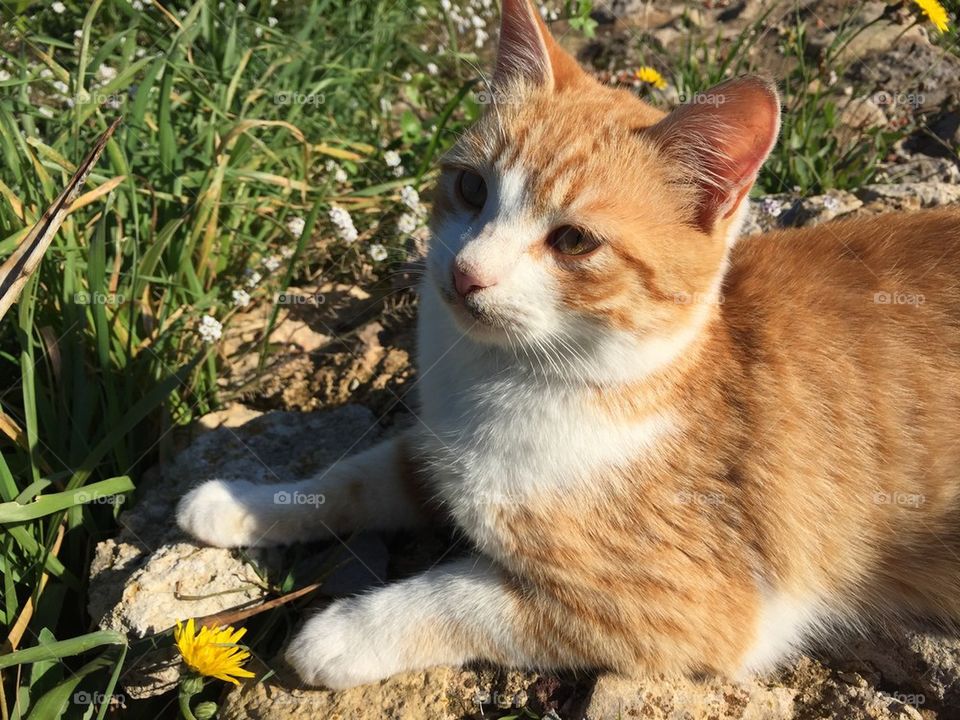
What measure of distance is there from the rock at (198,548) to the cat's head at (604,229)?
1.02 meters

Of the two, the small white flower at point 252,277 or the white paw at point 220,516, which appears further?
the small white flower at point 252,277

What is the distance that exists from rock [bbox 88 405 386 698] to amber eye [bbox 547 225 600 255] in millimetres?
1174

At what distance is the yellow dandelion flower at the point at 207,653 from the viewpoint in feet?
6.32

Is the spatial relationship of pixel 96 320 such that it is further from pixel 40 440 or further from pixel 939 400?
pixel 939 400

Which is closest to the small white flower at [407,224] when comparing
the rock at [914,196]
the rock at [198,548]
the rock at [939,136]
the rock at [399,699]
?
the rock at [198,548]

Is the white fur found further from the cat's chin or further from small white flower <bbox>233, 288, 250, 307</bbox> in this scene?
small white flower <bbox>233, 288, 250, 307</bbox>

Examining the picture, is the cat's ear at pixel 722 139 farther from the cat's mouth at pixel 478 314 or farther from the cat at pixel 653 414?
the cat's mouth at pixel 478 314

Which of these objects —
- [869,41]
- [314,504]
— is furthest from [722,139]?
[869,41]

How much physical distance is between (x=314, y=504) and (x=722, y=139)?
1607 mm

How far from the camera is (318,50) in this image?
4219 millimetres

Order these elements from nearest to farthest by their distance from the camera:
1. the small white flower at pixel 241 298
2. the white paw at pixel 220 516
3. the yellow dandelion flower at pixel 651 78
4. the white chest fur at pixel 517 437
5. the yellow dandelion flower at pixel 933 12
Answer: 1. the white chest fur at pixel 517 437
2. the white paw at pixel 220 516
3. the yellow dandelion flower at pixel 933 12
4. the small white flower at pixel 241 298
5. the yellow dandelion flower at pixel 651 78

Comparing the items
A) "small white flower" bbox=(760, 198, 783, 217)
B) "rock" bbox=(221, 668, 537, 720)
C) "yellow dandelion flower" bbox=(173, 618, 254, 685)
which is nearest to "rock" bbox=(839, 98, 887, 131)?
"small white flower" bbox=(760, 198, 783, 217)

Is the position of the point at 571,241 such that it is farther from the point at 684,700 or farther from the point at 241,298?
the point at 241,298

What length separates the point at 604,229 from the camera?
1.98 meters
